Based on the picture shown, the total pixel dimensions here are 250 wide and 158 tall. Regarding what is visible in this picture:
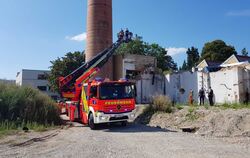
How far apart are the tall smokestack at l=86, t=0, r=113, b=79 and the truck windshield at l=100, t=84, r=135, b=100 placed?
65.5 ft

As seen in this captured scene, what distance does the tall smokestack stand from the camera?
36.3 m

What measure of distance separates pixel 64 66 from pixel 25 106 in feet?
118

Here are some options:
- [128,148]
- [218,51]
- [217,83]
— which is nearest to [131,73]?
[217,83]

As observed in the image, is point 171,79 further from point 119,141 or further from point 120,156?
point 120,156

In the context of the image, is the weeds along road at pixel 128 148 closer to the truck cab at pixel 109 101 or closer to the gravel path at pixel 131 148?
the gravel path at pixel 131 148

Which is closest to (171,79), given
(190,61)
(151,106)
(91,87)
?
(151,106)

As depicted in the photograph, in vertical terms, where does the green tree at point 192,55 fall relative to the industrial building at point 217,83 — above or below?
above

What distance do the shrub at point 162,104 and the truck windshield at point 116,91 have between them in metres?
3.96

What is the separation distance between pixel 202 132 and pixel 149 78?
21567 mm

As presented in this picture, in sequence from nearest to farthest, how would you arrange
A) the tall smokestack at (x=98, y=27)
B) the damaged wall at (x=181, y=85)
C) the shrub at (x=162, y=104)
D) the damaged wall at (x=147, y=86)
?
the shrub at (x=162, y=104) → the damaged wall at (x=181, y=85) → the damaged wall at (x=147, y=86) → the tall smokestack at (x=98, y=27)

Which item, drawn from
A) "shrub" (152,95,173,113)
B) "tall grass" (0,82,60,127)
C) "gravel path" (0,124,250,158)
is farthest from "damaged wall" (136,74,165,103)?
"gravel path" (0,124,250,158)

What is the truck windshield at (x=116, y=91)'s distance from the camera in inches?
609

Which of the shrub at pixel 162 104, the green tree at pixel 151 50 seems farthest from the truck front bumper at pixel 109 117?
the green tree at pixel 151 50

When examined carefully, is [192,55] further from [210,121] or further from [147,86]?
[210,121]
